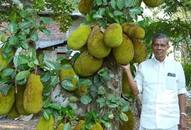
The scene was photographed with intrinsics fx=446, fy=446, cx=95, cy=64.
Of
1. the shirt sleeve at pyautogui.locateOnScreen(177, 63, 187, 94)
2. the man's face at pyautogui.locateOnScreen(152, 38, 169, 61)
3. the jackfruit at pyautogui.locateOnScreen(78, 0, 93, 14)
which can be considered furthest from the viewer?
the shirt sleeve at pyautogui.locateOnScreen(177, 63, 187, 94)

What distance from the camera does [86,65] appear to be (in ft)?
5.53

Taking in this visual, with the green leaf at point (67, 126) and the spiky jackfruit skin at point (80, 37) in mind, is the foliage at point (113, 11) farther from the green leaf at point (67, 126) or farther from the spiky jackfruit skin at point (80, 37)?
the green leaf at point (67, 126)

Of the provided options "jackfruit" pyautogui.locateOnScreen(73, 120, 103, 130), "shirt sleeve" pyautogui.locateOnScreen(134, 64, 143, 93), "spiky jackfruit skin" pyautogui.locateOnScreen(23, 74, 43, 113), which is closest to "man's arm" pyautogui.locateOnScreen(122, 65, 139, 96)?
"shirt sleeve" pyautogui.locateOnScreen(134, 64, 143, 93)

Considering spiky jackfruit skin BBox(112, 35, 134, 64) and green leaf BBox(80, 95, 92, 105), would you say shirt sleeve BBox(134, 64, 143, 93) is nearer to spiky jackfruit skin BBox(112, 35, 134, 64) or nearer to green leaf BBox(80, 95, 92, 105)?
spiky jackfruit skin BBox(112, 35, 134, 64)

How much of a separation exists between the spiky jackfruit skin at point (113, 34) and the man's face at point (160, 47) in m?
0.82

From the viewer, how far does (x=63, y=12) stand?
4168mm

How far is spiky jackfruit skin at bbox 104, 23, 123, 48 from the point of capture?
5.37ft

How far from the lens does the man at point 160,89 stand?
252 centimetres

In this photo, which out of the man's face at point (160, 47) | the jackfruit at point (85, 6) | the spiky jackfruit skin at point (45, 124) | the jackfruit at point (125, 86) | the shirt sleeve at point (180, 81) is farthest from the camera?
the shirt sleeve at point (180, 81)

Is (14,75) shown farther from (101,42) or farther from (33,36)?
(101,42)

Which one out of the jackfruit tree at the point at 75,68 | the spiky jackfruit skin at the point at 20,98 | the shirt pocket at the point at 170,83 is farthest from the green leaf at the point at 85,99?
the shirt pocket at the point at 170,83

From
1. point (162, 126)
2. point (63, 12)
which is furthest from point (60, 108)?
point (63, 12)

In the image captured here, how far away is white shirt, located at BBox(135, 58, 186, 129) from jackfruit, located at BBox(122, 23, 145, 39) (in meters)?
0.82

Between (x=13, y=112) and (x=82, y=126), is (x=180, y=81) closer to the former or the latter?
(x=82, y=126)
